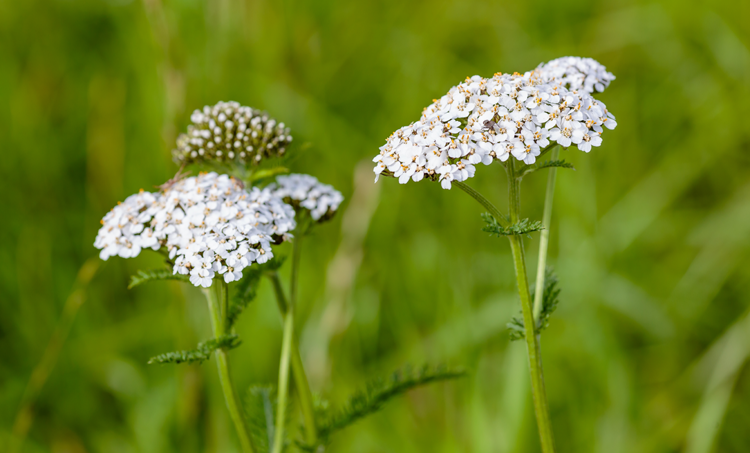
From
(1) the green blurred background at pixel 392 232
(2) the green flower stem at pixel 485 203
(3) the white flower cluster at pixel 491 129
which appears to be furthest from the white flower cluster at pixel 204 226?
(1) the green blurred background at pixel 392 232

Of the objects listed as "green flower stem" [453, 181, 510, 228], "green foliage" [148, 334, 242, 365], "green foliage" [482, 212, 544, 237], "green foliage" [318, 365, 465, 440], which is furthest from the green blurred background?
"green foliage" [482, 212, 544, 237]

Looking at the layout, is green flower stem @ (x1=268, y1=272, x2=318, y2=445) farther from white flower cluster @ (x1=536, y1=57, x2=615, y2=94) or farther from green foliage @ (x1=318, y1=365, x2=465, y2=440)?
white flower cluster @ (x1=536, y1=57, x2=615, y2=94)

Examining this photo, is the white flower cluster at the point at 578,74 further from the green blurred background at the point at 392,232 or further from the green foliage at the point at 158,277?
the green blurred background at the point at 392,232

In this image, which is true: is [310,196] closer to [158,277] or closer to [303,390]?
[158,277]

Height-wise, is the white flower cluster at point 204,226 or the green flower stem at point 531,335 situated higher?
the white flower cluster at point 204,226

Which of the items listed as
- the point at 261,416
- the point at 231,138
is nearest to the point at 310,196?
the point at 231,138

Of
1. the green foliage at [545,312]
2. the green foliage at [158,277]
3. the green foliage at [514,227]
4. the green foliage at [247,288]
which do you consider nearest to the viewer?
the green foliage at [514,227]
